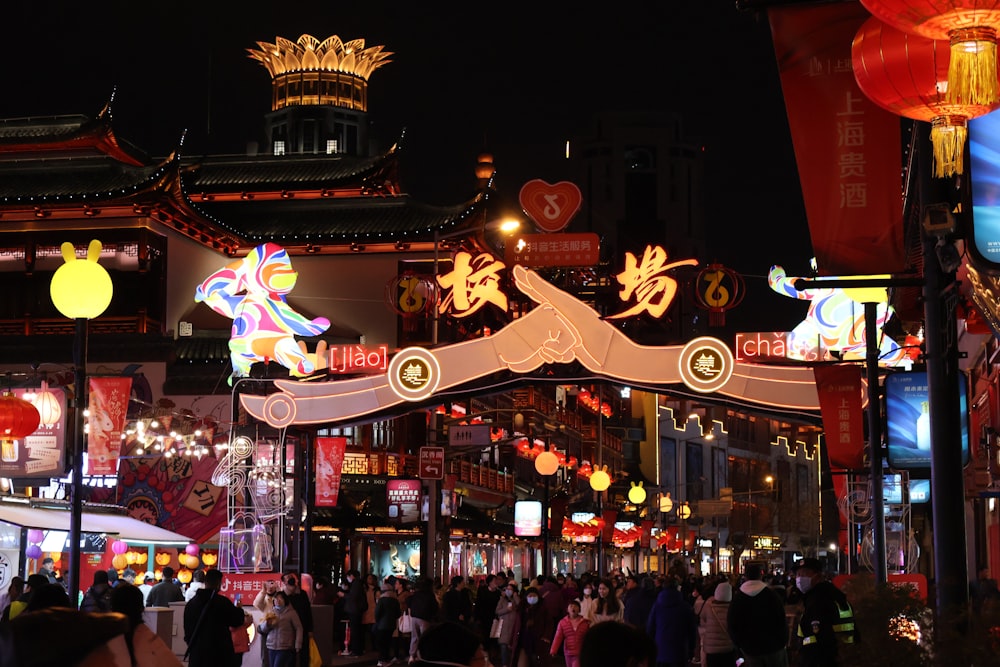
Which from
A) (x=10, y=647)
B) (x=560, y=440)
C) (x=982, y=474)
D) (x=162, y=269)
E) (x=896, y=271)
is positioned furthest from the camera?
(x=560, y=440)

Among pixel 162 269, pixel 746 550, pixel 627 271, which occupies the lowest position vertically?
pixel 746 550

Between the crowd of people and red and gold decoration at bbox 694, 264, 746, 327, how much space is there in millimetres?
5480

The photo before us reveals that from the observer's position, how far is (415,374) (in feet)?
81.3

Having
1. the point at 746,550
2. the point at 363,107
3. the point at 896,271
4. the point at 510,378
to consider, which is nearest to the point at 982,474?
the point at 510,378

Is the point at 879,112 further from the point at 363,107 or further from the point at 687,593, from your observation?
the point at 363,107

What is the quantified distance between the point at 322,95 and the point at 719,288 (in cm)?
3513

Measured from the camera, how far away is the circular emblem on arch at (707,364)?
23.6m

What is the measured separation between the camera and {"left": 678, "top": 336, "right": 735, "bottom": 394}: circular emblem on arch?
23609 millimetres

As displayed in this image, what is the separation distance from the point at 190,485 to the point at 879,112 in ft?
101

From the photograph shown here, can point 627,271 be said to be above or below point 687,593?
above

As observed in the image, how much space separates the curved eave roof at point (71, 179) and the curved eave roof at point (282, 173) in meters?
3.13

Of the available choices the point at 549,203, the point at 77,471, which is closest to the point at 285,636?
the point at 77,471

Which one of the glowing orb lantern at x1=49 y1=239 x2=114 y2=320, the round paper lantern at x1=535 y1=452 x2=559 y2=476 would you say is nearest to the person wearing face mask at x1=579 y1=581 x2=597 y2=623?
the glowing orb lantern at x1=49 y1=239 x2=114 y2=320

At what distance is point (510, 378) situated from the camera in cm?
2453
